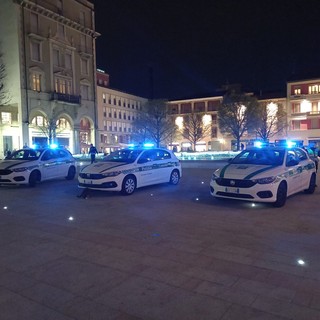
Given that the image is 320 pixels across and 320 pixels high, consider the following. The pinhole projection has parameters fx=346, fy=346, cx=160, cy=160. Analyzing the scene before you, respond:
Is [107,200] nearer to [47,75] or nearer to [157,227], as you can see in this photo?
[157,227]

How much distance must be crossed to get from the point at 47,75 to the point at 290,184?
159 feet

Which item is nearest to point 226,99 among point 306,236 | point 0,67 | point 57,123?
point 57,123

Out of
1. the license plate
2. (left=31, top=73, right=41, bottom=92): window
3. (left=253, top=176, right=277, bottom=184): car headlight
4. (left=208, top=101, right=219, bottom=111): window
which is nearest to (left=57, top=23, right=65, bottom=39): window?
(left=31, top=73, right=41, bottom=92): window

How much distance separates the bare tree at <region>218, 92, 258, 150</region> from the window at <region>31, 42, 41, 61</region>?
27.6m

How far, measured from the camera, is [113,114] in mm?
74312

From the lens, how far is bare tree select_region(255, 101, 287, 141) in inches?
2062

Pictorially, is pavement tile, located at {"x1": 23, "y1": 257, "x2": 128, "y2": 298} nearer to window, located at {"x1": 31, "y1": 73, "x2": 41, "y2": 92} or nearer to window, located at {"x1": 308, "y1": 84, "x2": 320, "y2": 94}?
window, located at {"x1": 31, "y1": 73, "x2": 41, "y2": 92}

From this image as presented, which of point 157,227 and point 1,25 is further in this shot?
point 1,25

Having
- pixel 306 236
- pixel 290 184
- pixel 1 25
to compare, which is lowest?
pixel 306 236

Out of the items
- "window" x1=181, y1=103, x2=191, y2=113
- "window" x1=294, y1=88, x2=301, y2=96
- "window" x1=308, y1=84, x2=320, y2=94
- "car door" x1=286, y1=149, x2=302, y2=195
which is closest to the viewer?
"car door" x1=286, y1=149, x2=302, y2=195

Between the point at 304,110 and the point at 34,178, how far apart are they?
178 feet

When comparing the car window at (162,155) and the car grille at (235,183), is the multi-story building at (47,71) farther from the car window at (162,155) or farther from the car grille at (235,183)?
the car grille at (235,183)

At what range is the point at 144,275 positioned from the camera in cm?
438

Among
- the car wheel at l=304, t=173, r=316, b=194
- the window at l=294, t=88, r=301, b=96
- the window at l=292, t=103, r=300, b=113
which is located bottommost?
the car wheel at l=304, t=173, r=316, b=194
